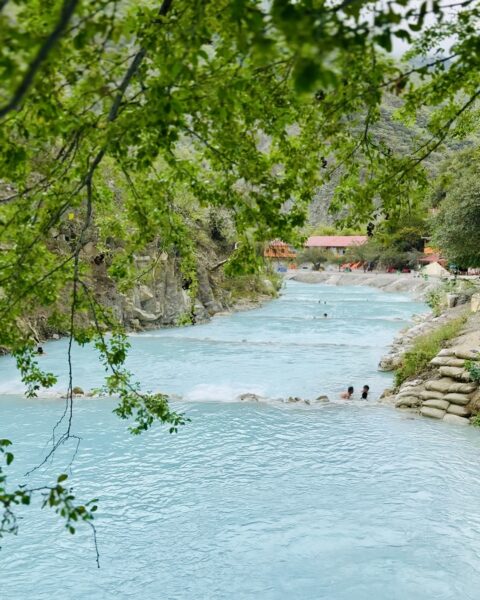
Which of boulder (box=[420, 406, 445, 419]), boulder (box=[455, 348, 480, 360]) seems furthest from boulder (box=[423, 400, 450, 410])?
boulder (box=[455, 348, 480, 360])

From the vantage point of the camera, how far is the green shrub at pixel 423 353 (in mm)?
19266

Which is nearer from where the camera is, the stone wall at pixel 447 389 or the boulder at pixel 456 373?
the stone wall at pixel 447 389

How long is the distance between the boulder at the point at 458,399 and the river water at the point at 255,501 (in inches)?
46.4

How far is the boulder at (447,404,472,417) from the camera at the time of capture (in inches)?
632

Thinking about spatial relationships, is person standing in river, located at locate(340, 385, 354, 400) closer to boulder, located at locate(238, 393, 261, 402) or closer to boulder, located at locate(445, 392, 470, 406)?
boulder, located at locate(238, 393, 261, 402)

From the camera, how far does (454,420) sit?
15977 mm

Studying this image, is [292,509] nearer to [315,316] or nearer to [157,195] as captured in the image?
[157,195]

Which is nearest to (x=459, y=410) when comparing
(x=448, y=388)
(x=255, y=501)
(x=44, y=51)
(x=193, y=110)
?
(x=448, y=388)

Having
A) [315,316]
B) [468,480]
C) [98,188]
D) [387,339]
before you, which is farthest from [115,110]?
[315,316]

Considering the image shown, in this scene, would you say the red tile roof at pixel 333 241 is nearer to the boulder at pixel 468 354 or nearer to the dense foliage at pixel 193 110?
the boulder at pixel 468 354

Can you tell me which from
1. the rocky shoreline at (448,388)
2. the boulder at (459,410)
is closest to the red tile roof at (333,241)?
the rocky shoreline at (448,388)

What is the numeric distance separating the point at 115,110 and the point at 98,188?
2.18 m

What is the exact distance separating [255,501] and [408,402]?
25.5 feet

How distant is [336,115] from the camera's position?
17.1 ft
